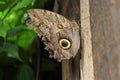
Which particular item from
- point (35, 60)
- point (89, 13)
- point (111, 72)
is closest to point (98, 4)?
point (89, 13)

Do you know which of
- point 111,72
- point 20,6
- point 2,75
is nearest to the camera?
point 111,72

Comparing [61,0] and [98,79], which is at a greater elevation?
[61,0]

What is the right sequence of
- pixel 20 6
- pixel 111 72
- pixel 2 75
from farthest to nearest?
pixel 2 75, pixel 20 6, pixel 111 72

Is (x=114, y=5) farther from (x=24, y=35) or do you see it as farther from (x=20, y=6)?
(x=24, y=35)

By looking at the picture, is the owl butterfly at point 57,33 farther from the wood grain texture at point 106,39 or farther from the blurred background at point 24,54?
the blurred background at point 24,54

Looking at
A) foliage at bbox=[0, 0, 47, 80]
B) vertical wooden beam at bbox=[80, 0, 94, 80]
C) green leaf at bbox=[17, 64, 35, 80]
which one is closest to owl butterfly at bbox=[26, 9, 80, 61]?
vertical wooden beam at bbox=[80, 0, 94, 80]

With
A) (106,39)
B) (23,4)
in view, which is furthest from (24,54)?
(106,39)
